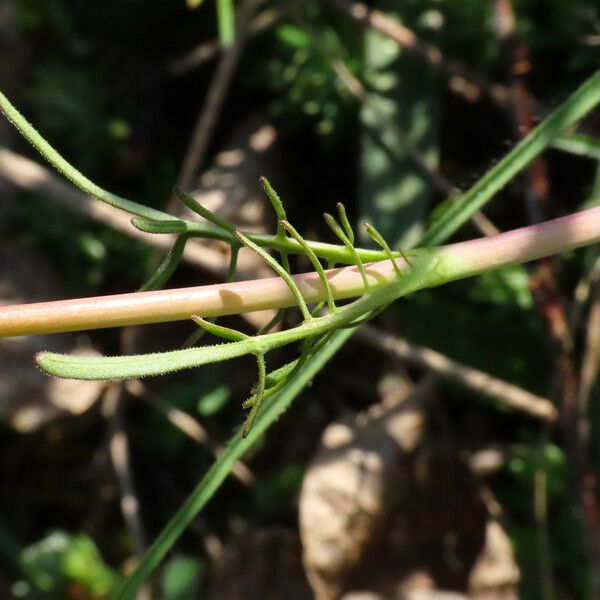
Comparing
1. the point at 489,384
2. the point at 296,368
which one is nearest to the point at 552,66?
the point at 489,384

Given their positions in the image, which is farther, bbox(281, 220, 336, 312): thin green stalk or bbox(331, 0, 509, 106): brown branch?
bbox(331, 0, 509, 106): brown branch

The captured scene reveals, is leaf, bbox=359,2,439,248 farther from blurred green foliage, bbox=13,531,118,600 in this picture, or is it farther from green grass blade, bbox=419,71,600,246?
blurred green foliage, bbox=13,531,118,600

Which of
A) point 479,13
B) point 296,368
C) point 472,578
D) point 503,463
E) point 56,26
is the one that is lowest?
point 472,578

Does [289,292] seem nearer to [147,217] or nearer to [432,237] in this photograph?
[147,217]

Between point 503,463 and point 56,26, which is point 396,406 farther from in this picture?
point 56,26

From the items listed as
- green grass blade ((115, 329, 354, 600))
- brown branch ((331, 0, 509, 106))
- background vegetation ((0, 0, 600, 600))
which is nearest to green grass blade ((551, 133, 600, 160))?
background vegetation ((0, 0, 600, 600))
